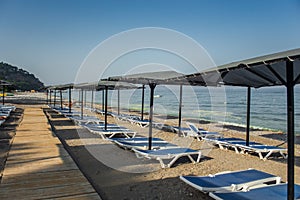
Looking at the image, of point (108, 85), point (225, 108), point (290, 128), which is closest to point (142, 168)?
point (290, 128)

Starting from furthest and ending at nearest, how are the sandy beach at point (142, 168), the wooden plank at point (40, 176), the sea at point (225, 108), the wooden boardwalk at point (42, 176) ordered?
the sea at point (225, 108) → the sandy beach at point (142, 168) → the wooden plank at point (40, 176) → the wooden boardwalk at point (42, 176)

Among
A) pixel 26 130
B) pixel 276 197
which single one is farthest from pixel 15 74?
pixel 276 197

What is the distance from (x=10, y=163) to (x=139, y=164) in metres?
2.11

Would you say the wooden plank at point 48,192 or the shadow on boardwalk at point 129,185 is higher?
the wooden plank at point 48,192

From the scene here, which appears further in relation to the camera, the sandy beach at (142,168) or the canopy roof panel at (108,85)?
the canopy roof panel at (108,85)

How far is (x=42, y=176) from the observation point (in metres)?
3.45

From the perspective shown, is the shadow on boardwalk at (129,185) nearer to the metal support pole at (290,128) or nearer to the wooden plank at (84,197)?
the wooden plank at (84,197)

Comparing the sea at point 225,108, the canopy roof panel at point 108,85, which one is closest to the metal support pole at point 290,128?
the sea at point 225,108

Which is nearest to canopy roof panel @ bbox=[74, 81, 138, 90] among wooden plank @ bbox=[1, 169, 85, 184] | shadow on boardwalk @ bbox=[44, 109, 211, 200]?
shadow on boardwalk @ bbox=[44, 109, 211, 200]

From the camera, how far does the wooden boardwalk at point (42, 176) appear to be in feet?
9.37

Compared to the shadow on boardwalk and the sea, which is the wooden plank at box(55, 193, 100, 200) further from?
the sea

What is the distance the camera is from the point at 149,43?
7605mm

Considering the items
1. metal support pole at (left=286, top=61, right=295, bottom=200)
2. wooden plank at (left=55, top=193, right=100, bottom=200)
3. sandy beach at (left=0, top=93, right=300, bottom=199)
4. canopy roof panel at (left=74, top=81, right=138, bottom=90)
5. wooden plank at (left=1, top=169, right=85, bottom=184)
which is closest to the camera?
metal support pole at (left=286, top=61, right=295, bottom=200)

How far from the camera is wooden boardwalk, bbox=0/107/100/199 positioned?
2857 millimetres
